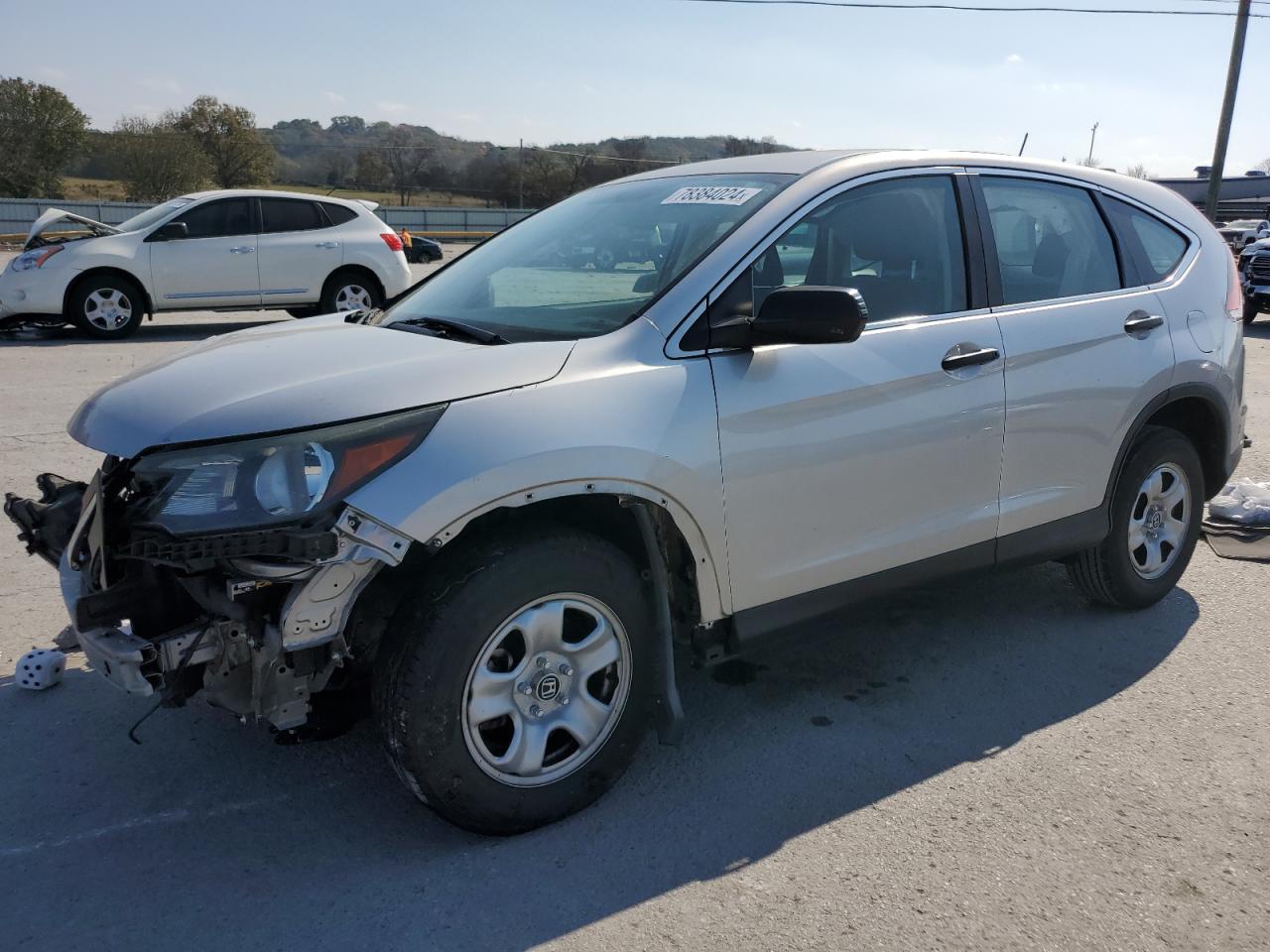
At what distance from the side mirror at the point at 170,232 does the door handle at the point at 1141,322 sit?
11.4 meters

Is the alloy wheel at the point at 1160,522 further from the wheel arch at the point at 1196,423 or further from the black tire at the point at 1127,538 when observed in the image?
the wheel arch at the point at 1196,423

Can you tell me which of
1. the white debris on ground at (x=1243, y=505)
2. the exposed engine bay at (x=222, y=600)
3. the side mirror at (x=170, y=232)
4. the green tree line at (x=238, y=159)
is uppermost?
the green tree line at (x=238, y=159)

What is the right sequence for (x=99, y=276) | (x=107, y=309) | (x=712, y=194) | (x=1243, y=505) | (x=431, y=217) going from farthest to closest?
(x=431, y=217)
(x=107, y=309)
(x=99, y=276)
(x=1243, y=505)
(x=712, y=194)

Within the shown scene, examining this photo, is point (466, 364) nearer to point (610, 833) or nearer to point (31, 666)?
point (610, 833)

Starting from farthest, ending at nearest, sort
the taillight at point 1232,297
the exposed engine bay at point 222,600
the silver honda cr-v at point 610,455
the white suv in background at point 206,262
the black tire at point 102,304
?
the black tire at point 102,304, the white suv in background at point 206,262, the taillight at point 1232,297, the silver honda cr-v at point 610,455, the exposed engine bay at point 222,600

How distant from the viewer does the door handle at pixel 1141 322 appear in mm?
4289

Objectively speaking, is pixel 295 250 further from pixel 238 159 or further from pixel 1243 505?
pixel 238 159

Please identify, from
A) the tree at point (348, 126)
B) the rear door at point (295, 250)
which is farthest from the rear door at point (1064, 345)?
the tree at point (348, 126)

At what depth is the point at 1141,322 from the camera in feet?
14.2

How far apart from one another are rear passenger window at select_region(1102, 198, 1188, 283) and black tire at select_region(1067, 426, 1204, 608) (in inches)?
26.3

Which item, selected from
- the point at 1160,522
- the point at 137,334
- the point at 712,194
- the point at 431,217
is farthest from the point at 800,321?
the point at 431,217

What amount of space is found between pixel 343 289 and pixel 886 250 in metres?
11.2

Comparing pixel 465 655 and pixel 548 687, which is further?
pixel 548 687

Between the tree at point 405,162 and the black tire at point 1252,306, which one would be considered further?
the tree at point 405,162
